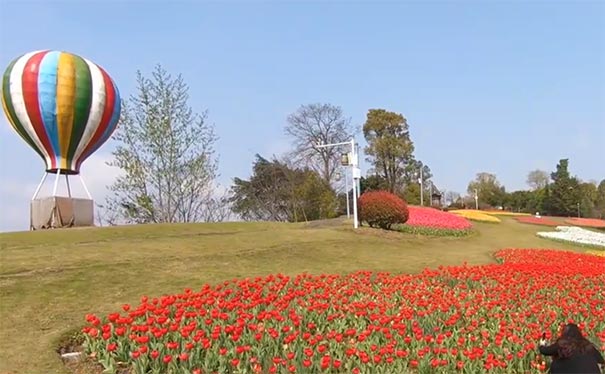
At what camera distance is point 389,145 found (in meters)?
59.3

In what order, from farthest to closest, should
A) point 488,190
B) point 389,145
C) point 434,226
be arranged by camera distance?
point 488,190, point 389,145, point 434,226

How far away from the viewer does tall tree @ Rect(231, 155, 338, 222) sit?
4047cm

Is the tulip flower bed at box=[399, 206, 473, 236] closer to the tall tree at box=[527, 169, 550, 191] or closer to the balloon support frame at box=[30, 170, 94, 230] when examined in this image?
the balloon support frame at box=[30, 170, 94, 230]

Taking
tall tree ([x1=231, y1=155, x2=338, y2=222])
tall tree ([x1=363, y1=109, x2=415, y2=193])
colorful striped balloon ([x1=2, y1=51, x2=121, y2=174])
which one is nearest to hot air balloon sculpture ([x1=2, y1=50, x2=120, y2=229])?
colorful striped balloon ([x1=2, y1=51, x2=121, y2=174])

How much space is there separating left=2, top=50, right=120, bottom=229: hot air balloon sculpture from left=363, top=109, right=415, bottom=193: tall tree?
42450mm

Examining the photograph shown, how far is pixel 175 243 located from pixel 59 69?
8.60 metres

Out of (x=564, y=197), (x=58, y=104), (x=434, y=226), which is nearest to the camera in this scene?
(x=58, y=104)

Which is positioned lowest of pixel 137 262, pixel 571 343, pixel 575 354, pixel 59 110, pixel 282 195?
pixel 575 354

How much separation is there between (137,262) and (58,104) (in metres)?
9.80

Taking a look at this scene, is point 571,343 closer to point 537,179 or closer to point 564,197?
point 564,197

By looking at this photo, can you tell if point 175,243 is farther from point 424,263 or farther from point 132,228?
point 424,263

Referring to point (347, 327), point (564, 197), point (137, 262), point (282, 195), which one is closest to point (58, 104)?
point (137, 262)

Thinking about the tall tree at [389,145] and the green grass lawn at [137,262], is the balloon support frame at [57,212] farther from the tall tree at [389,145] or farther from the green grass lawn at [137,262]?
the tall tree at [389,145]

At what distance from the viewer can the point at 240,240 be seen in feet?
50.9
